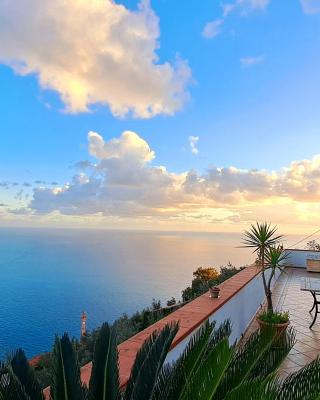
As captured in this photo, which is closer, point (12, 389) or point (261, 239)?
point (12, 389)

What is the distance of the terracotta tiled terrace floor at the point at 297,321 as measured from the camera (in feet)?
14.9

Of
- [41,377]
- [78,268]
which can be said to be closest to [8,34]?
[41,377]

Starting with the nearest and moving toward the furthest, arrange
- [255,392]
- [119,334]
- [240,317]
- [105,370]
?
[255,392], [105,370], [119,334], [240,317]

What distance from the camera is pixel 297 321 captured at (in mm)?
6418

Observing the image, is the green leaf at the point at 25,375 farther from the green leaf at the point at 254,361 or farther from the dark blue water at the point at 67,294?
the dark blue water at the point at 67,294

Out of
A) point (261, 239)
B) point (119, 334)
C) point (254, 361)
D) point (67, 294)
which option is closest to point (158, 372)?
point (254, 361)

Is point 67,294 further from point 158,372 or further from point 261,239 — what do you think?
point 158,372

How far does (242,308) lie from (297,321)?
5.29 feet

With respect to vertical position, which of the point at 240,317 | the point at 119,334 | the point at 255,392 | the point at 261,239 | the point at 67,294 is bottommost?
the point at 67,294

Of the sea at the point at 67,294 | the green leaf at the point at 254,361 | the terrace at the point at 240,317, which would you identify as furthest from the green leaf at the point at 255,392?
the sea at the point at 67,294

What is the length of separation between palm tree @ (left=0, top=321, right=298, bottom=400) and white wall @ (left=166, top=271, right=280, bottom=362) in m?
1.11

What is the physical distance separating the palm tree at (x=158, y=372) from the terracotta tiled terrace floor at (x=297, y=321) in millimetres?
2449

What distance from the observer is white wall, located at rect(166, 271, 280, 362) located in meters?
4.45

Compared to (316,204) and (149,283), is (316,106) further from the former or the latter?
(149,283)
